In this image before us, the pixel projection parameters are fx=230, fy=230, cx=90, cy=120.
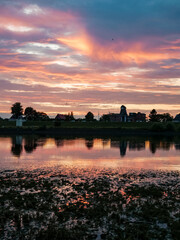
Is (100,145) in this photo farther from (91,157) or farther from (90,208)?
(90,208)

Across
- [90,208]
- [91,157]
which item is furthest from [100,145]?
[90,208]

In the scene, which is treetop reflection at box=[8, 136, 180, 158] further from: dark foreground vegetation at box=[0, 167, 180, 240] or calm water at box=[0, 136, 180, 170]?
dark foreground vegetation at box=[0, 167, 180, 240]

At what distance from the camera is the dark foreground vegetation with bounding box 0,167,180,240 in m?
13.8

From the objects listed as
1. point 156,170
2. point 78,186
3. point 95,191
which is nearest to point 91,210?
point 95,191

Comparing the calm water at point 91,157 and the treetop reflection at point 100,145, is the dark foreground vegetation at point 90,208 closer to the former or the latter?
the calm water at point 91,157

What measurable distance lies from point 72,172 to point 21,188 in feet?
32.4

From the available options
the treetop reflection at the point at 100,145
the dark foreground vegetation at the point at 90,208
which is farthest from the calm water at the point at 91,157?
the dark foreground vegetation at the point at 90,208

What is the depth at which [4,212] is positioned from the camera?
1617 centimetres

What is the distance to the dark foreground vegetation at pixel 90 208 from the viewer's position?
541 inches

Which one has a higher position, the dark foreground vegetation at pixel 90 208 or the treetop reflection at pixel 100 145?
the dark foreground vegetation at pixel 90 208

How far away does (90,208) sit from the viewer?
17.0m

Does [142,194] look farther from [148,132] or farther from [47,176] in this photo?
[148,132]

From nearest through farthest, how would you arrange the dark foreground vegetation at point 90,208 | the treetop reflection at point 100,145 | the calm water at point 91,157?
the dark foreground vegetation at point 90,208 → the calm water at point 91,157 → the treetop reflection at point 100,145

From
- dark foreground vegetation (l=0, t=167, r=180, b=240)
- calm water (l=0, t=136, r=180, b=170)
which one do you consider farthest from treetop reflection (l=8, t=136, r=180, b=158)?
dark foreground vegetation (l=0, t=167, r=180, b=240)
